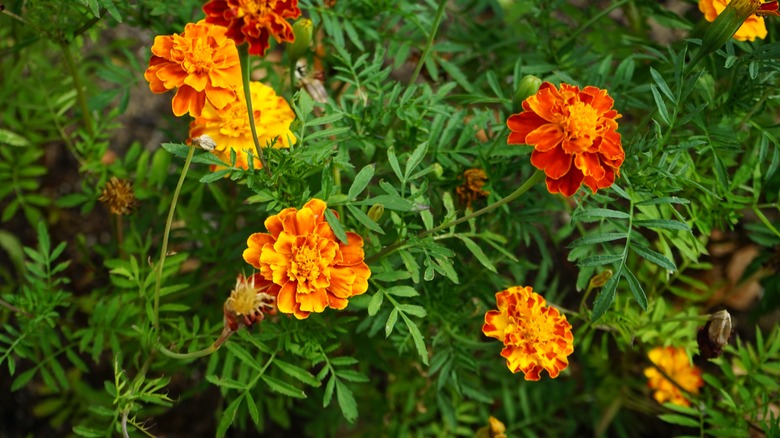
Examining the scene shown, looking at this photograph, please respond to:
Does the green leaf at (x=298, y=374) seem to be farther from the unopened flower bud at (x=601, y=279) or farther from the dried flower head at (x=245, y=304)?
the unopened flower bud at (x=601, y=279)

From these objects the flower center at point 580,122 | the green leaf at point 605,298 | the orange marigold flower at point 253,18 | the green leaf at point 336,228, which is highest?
the orange marigold flower at point 253,18

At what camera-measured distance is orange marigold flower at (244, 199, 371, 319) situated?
872 millimetres

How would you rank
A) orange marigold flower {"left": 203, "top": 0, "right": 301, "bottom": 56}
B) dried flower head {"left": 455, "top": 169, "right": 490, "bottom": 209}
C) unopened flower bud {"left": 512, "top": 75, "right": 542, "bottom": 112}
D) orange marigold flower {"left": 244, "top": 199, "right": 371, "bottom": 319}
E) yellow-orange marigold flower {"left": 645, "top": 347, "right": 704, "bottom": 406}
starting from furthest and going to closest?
yellow-orange marigold flower {"left": 645, "top": 347, "right": 704, "bottom": 406} < dried flower head {"left": 455, "top": 169, "right": 490, "bottom": 209} < unopened flower bud {"left": 512, "top": 75, "right": 542, "bottom": 112} < orange marigold flower {"left": 244, "top": 199, "right": 371, "bottom": 319} < orange marigold flower {"left": 203, "top": 0, "right": 301, "bottom": 56}

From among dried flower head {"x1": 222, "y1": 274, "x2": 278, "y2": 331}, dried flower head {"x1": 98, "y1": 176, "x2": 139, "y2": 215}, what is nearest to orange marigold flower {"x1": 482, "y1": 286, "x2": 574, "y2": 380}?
dried flower head {"x1": 222, "y1": 274, "x2": 278, "y2": 331}

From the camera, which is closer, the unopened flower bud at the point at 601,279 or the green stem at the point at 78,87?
the unopened flower bud at the point at 601,279

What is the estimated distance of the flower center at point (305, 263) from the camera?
0.87 meters

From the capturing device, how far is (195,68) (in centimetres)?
90

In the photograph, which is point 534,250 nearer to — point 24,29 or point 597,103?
point 597,103

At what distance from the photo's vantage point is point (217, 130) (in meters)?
1.03

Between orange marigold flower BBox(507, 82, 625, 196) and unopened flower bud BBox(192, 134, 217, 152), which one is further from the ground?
orange marigold flower BBox(507, 82, 625, 196)

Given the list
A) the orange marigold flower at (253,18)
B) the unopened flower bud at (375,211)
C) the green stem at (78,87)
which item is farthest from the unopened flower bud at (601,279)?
the green stem at (78,87)

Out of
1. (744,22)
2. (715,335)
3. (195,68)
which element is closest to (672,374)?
(715,335)

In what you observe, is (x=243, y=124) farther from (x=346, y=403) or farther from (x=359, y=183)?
(x=346, y=403)

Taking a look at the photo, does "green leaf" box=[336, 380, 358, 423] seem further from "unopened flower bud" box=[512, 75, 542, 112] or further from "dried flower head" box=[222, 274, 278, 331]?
"unopened flower bud" box=[512, 75, 542, 112]
